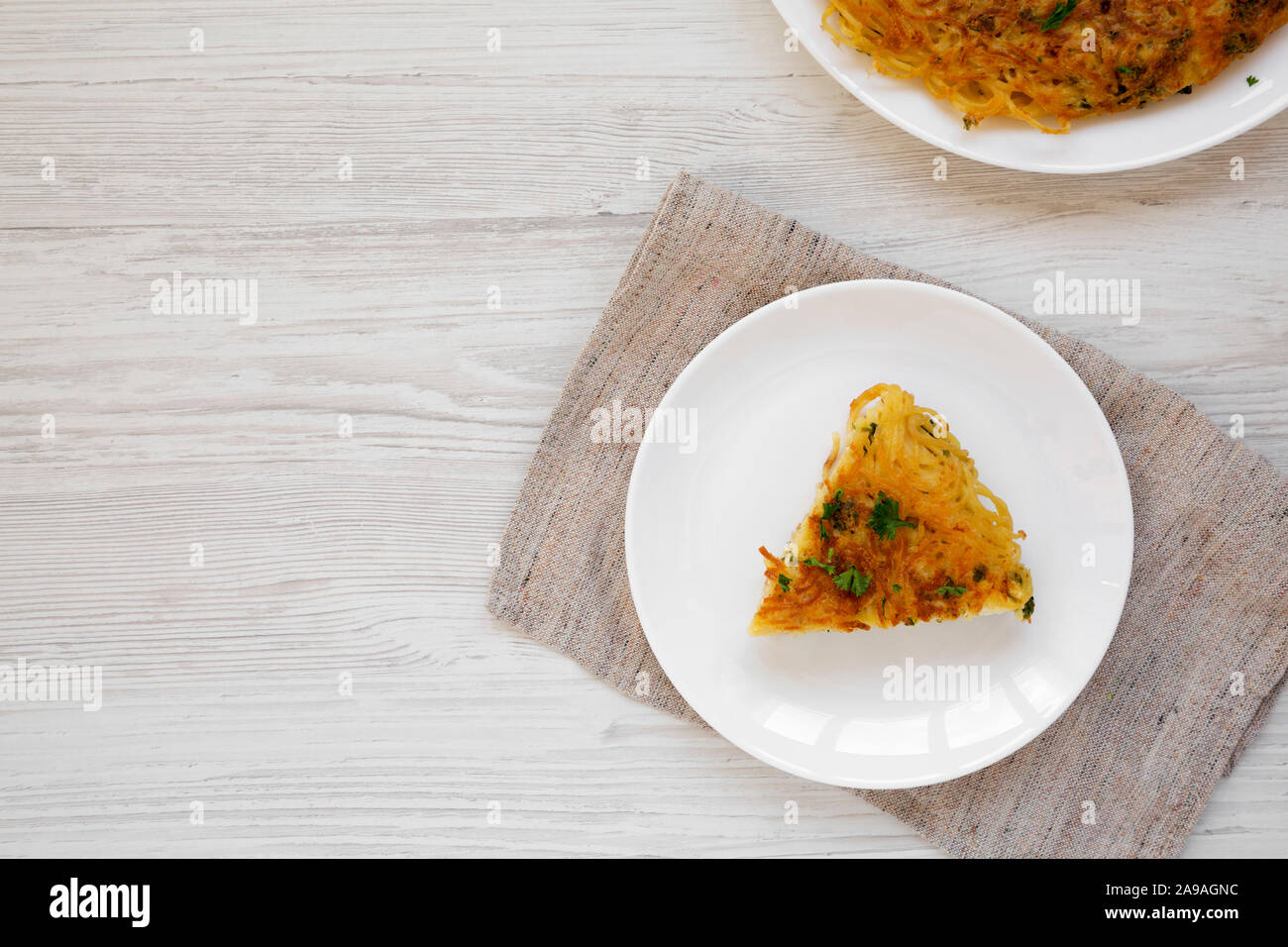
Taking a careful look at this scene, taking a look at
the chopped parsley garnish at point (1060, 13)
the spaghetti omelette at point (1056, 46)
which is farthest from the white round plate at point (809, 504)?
the chopped parsley garnish at point (1060, 13)

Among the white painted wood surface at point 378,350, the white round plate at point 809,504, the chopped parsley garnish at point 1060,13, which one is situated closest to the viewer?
the chopped parsley garnish at point 1060,13

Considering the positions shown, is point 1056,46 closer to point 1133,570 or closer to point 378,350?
point 1133,570

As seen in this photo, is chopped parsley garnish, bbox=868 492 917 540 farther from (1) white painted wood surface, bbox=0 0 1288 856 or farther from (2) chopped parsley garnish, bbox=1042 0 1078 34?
(2) chopped parsley garnish, bbox=1042 0 1078 34

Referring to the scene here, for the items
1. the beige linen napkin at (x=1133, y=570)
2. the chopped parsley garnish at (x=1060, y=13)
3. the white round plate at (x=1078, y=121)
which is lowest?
the beige linen napkin at (x=1133, y=570)

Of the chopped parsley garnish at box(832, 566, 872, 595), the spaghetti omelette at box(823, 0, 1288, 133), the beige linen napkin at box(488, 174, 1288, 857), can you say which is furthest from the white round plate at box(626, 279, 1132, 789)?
the spaghetti omelette at box(823, 0, 1288, 133)

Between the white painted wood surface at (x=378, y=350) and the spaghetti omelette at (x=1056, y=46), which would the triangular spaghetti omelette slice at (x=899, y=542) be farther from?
the spaghetti omelette at (x=1056, y=46)
